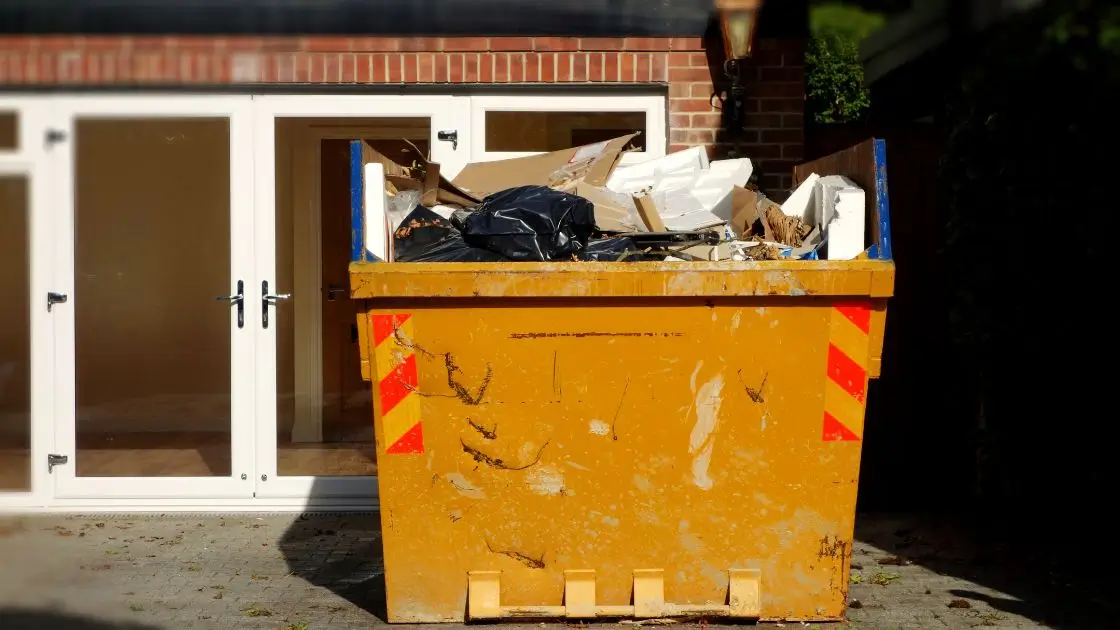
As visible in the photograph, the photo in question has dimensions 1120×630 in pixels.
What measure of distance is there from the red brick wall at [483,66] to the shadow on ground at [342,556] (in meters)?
2.30

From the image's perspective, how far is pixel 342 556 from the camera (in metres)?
5.62

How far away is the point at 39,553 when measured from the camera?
4367 millimetres

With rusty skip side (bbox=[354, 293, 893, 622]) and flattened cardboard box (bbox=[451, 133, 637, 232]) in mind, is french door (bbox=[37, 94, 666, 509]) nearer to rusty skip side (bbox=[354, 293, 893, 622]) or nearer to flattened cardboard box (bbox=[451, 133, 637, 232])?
flattened cardboard box (bbox=[451, 133, 637, 232])

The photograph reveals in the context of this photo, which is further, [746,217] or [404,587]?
[746,217]

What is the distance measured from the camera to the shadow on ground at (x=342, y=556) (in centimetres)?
500

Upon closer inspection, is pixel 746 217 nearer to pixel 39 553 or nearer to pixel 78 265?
pixel 39 553

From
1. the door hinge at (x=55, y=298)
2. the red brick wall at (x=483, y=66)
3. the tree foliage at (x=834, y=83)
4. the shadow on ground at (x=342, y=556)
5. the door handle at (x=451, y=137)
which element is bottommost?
the shadow on ground at (x=342, y=556)

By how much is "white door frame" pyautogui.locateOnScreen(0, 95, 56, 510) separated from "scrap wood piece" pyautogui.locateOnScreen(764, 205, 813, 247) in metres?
3.95

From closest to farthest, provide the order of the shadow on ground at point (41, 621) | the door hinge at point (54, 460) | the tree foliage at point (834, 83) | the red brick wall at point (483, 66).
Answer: the shadow on ground at point (41, 621) < the red brick wall at point (483, 66) < the door hinge at point (54, 460) < the tree foliage at point (834, 83)

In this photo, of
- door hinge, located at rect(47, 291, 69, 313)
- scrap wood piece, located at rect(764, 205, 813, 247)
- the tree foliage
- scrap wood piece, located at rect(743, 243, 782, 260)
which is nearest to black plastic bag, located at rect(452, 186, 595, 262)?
scrap wood piece, located at rect(743, 243, 782, 260)

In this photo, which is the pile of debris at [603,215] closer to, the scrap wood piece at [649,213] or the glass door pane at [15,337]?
the scrap wood piece at [649,213]

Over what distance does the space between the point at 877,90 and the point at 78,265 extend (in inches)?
239

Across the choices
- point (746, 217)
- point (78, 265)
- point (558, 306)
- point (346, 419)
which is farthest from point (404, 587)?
point (78, 265)

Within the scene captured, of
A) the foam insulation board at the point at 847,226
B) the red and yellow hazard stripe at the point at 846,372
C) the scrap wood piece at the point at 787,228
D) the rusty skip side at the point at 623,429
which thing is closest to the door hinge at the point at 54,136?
the rusty skip side at the point at 623,429
